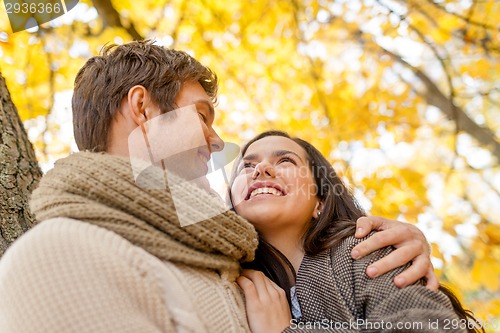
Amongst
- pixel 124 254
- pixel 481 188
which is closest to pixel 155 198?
pixel 124 254

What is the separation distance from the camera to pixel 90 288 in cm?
100

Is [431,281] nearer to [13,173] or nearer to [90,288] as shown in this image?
[90,288]

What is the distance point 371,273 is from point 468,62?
9.56 ft

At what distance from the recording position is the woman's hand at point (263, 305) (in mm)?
1409

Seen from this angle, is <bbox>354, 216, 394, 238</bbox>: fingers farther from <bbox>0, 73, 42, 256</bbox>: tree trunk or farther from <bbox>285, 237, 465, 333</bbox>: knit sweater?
<bbox>0, 73, 42, 256</bbox>: tree trunk

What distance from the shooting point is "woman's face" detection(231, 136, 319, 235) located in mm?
1928

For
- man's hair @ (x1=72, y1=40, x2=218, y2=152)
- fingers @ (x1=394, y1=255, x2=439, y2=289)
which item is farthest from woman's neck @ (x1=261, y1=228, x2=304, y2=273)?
man's hair @ (x1=72, y1=40, x2=218, y2=152)

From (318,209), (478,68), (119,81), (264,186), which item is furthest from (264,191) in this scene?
(478,68)

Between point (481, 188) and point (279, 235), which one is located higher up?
point (279, 235)

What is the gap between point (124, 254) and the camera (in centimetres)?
109

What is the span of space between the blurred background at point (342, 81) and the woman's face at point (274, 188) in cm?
127

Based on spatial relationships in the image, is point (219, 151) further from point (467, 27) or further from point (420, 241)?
point (467, 27)

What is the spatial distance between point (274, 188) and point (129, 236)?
896 mm

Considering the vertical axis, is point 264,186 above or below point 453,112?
above
